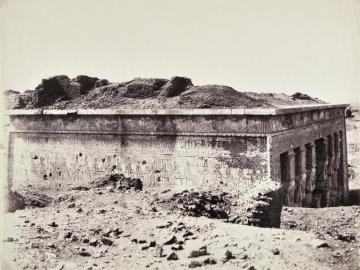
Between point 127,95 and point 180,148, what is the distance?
476 cm

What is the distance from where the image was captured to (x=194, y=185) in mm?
11750

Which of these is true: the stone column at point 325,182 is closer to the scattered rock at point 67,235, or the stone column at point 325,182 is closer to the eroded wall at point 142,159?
the eroded wall at point 142,159

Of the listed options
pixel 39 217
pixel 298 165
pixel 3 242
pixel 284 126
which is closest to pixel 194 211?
pixel 39 217

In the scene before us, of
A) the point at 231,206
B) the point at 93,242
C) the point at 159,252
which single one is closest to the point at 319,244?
the point at 159,252

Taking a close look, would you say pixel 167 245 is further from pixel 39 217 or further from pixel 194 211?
pixel 39 217

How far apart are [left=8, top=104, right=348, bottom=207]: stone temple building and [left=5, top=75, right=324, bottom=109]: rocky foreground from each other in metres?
1.58

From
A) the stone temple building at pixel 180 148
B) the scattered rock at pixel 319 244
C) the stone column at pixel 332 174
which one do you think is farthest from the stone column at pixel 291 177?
the scattered rock at pixel 319 244

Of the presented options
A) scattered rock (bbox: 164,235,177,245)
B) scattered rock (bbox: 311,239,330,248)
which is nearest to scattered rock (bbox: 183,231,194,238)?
scattered rock (bbox: 164,235,177,245)

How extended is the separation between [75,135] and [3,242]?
8225 millimetres

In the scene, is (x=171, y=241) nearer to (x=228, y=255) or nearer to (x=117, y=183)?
(x=228, y=255)

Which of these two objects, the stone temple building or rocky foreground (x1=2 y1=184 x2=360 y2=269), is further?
the stone temple building

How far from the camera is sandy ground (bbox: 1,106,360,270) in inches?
219

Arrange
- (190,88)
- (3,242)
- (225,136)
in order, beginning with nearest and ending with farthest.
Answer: (3,242) < (225,136) < (190,88)

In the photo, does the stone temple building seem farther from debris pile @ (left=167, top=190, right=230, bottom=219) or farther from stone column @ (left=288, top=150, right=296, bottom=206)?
debris pile @ (left=167, top=190, right=230, bottom=219)
